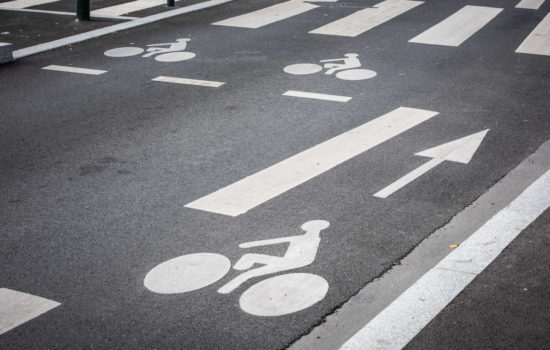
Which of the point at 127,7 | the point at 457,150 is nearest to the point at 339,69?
the point at 457,150

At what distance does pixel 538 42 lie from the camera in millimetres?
11031

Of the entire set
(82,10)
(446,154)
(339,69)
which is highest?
(82,10)

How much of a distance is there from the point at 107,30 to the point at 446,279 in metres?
9.09

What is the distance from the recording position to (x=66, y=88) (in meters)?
8.89

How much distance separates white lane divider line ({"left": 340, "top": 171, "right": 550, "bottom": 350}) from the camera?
12.9 ft

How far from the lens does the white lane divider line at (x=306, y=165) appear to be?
571cm

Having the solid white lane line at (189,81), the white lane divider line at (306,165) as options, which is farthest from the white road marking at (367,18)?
the white lane divider line at (306,165)

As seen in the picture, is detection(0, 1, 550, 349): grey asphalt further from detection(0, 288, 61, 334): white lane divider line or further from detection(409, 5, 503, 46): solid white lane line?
detection(409, 5, 503, 46): solid white lane line

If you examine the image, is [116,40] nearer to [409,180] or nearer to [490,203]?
[409,180]

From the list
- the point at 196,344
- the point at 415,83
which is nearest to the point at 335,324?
the point at 196,344

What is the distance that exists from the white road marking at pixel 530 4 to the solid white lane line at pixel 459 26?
0.64 m

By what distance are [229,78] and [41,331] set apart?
224 inches

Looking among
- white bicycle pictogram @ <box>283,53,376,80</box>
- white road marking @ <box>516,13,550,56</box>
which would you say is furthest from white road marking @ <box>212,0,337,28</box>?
white road marking @ <box>516,13,550,56</box>

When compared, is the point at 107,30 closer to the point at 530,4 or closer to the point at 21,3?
the point at 21,3
